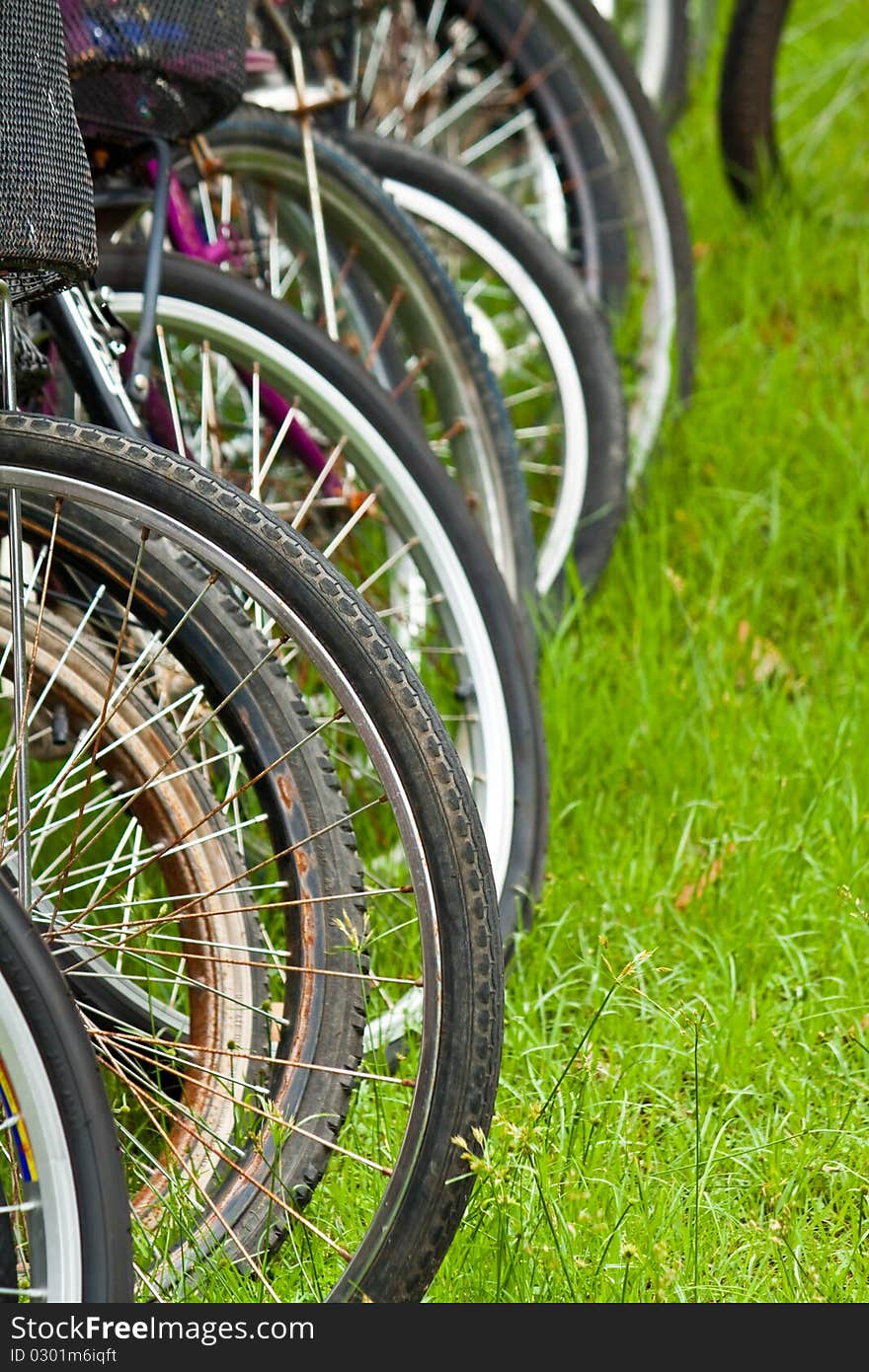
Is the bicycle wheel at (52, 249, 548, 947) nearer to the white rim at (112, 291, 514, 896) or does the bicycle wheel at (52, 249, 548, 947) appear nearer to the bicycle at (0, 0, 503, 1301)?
the white rim at (112, 291, 514, 896)

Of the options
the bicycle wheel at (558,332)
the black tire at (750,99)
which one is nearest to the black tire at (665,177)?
the bicycle wheel at (558,332)

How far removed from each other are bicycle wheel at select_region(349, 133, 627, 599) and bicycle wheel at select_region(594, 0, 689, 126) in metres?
1.69

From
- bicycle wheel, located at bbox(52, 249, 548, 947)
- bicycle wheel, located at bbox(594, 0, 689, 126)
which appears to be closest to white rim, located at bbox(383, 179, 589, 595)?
bicycle wheel, located at bbox(52, 249, 548, 947)

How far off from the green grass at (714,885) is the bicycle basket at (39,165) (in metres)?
0.96

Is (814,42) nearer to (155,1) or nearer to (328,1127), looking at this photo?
(155,1)

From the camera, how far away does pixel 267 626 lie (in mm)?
2098

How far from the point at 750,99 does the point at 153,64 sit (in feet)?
7.92

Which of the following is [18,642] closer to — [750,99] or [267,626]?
[267,626]

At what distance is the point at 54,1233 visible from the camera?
4.25 feet

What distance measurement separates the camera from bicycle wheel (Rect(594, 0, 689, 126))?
4367mm

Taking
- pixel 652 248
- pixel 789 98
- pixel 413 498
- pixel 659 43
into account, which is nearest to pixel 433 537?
pixel 413 498

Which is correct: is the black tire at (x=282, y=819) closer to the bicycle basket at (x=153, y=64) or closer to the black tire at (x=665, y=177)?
the bicycle basket at (x=153, y=64)

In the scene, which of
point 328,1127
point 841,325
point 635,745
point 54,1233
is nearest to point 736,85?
point 841,325
